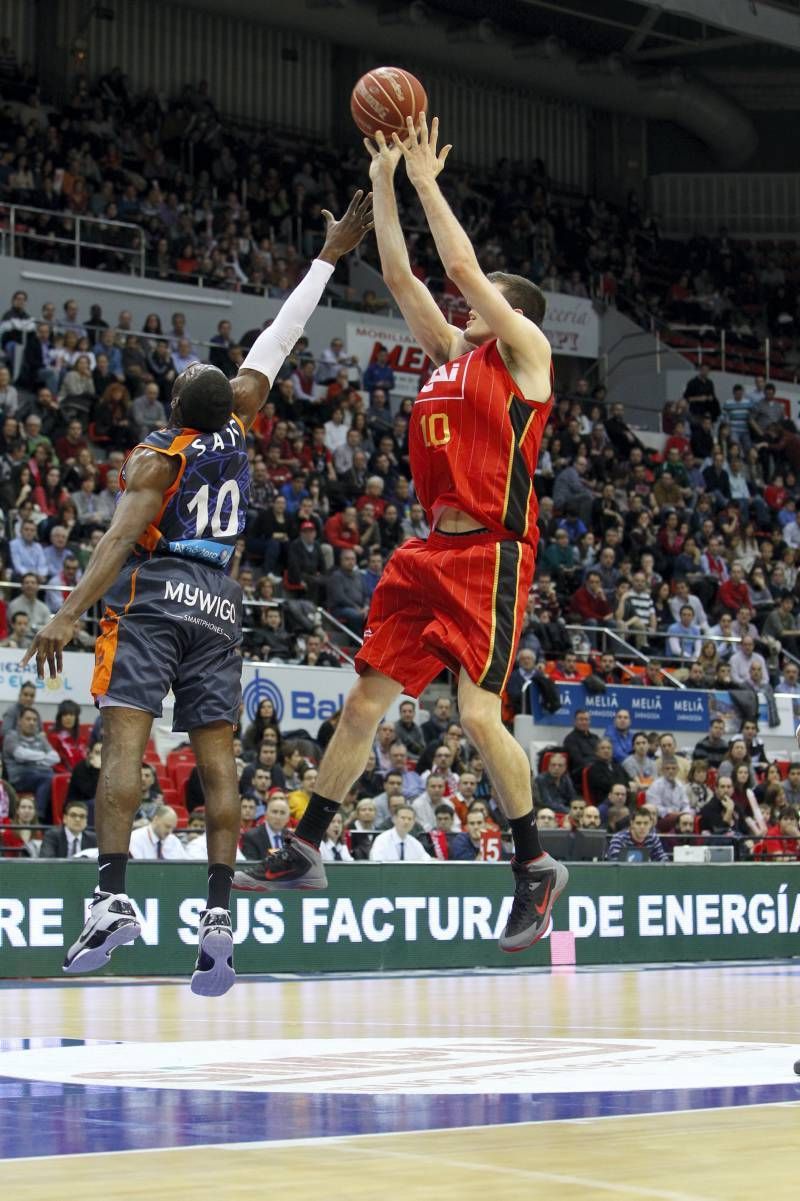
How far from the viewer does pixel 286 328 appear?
8.30 metres

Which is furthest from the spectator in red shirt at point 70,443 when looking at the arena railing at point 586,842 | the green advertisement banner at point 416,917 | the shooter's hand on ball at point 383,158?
the shooter's hand on ball at point 383,158

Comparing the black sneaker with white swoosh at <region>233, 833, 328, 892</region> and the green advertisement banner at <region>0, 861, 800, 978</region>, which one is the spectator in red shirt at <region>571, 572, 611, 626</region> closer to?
the green advertisement banner at <region>0, 861, 800, 978</region>

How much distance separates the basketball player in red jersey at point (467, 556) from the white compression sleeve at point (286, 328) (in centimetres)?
89

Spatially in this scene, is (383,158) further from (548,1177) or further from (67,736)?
(67,736)

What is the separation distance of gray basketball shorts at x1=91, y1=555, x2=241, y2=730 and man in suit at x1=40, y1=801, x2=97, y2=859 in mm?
7486

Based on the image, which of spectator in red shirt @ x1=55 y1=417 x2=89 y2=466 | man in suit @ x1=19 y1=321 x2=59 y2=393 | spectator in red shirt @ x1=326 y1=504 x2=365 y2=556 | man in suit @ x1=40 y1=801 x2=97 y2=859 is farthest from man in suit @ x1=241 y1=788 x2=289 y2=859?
man in suit @ x1=19 y1=321 x2=59 y2=393

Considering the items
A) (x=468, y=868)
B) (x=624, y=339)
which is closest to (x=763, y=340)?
(x=624, y=339)

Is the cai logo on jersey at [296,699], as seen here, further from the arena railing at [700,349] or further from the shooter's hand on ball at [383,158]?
the arena railing at [700,349]

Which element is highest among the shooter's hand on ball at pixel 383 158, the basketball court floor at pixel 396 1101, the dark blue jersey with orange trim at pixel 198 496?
the shooter's hand on ball at pixel 383 158

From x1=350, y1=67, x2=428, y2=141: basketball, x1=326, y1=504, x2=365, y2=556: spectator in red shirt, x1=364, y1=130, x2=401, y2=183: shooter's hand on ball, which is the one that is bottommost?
x1=364, y1=130, x2=401, y2=183: shooter's hand on ball

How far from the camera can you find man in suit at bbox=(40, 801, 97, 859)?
14.8 metres

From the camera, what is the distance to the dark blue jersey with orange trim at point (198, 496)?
732 cm

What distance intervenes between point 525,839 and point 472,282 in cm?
220

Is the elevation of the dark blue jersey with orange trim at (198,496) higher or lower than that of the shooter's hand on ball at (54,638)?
higher
